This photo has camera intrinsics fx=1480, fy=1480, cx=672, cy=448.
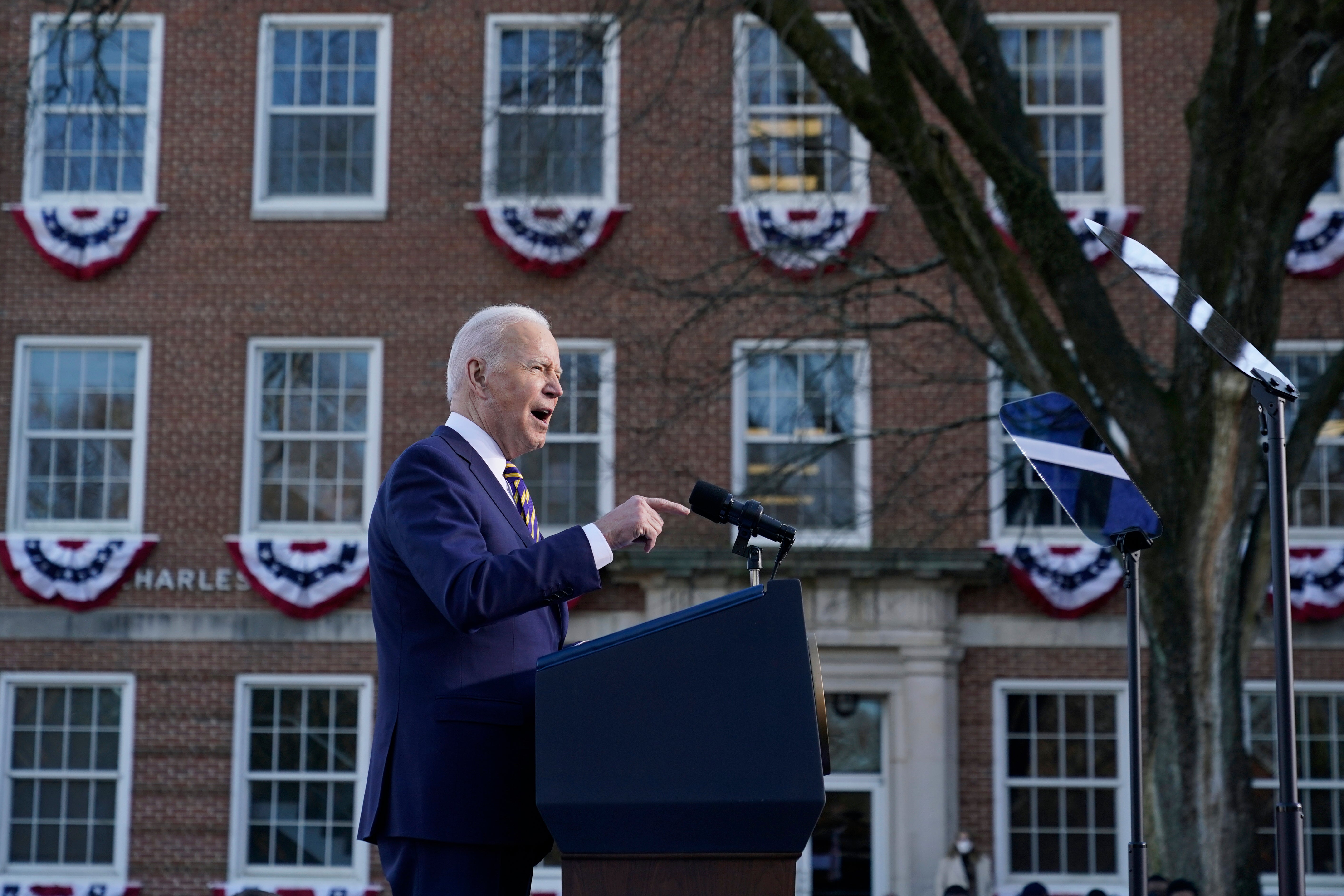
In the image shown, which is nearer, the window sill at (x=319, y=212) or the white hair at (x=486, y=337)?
the white hair at (x=486, y=337)

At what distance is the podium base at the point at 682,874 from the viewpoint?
8.10 feet

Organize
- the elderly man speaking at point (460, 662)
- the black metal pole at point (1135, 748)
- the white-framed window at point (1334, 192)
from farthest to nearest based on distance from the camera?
the white-framed window at point (1334, 192)
the black metal pole at point (1135, 748)
the elderly man speaking at point (460, 662)

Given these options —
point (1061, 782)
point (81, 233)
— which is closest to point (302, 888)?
point (81, 233)

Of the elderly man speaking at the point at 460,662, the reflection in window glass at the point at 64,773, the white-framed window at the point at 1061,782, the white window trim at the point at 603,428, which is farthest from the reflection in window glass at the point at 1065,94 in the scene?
the elderly man speaking at the point at 460,662

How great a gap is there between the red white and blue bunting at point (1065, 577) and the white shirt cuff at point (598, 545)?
12.4m

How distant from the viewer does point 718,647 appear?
2477 mm

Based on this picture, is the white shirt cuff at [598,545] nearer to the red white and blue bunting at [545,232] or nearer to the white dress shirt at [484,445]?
the white dress shirt at [484,445]

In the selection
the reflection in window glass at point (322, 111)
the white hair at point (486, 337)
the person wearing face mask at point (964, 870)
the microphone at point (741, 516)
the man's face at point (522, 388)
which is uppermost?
the reflection in window glass at point (322, 111)

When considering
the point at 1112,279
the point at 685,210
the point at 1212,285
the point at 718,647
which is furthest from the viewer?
the point at 685,210

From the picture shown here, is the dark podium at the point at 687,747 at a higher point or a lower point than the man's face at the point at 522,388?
lower

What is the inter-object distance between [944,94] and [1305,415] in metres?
2.88

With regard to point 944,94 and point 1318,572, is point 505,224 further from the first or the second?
point 1318,572

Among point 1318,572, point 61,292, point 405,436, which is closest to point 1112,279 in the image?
point 1318,572

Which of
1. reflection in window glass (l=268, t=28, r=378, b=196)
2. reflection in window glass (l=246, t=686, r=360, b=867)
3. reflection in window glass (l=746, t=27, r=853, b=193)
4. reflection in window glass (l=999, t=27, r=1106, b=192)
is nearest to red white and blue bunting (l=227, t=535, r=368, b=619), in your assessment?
reflection in window glass (l=246, t=686, r=360, b=867)
